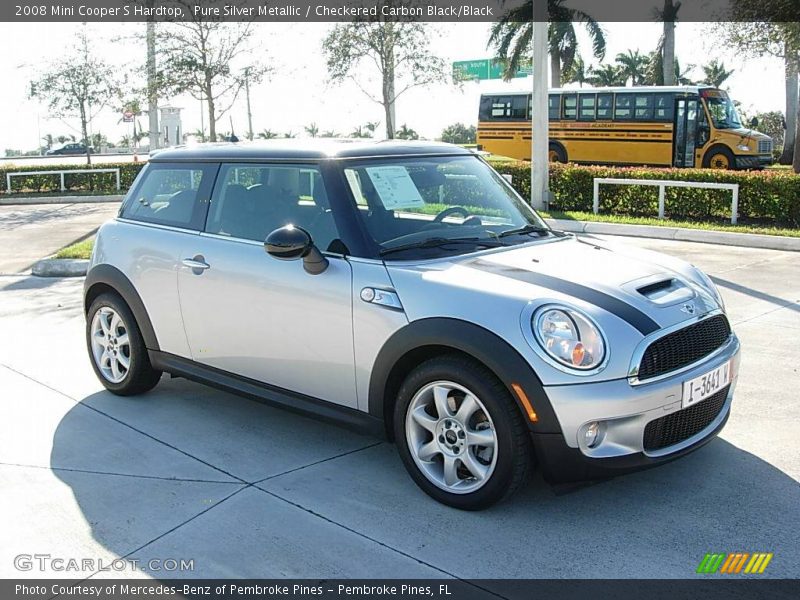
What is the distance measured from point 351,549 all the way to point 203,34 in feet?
67.8

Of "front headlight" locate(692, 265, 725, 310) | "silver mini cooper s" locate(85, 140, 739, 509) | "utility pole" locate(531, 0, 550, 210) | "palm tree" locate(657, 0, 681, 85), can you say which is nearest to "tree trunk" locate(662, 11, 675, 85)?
"palm tree" locate(657, 0, 681, 85)

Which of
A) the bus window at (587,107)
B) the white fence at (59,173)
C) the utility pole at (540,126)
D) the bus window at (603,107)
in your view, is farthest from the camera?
the bus window at (587,107)

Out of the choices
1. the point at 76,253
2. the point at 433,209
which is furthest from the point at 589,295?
the point at 76,253

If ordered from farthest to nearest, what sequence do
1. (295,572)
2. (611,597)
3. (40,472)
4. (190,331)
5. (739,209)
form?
(739,209), (190,331), (40,472), (295,572), (611,597)

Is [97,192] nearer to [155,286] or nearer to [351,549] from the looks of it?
[155,286]

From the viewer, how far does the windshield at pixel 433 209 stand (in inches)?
163

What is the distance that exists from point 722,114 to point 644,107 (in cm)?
221

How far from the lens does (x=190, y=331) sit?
15.8ft

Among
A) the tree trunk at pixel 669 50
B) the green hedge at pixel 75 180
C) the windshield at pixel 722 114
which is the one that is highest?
the tree trunk at pixel 669 50

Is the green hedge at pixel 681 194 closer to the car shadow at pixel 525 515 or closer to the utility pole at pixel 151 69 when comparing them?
the car shadow at pixel 525 515

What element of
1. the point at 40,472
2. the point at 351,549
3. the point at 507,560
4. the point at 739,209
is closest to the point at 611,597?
the point at 507,560

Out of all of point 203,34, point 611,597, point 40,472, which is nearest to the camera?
point 611,597

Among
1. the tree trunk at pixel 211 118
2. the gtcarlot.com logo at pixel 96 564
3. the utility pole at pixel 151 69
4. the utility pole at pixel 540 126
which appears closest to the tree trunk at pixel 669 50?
the tree trunk at pixel 211 118

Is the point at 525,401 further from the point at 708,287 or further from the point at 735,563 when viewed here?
the point at 708,287
